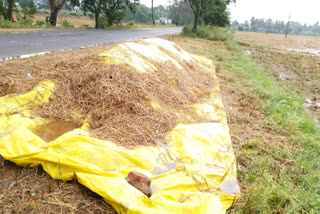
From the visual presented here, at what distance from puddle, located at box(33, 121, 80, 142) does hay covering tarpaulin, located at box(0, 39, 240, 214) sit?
10 centimetres

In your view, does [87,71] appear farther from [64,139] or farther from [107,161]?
[107,161]

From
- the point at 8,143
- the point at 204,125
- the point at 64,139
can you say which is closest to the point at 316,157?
the point at 204,125

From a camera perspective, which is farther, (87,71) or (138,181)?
(87,71)

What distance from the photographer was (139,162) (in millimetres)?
2375

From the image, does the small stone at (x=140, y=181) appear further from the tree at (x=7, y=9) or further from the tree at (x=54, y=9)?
the tree at (x=54, y=9)

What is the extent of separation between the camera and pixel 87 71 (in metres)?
3.71

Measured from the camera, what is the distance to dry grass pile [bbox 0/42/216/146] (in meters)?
2.96

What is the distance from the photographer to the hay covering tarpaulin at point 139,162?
195 centimetres

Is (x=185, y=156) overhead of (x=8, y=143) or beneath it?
beneath

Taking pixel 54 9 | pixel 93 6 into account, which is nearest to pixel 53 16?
pixel 54 9

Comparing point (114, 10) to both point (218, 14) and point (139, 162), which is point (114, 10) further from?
point (139, 162)

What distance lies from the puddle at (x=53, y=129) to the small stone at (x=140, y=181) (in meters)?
1.27

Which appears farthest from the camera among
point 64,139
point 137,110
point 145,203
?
point 137,110

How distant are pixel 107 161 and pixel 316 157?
3.34 metres
